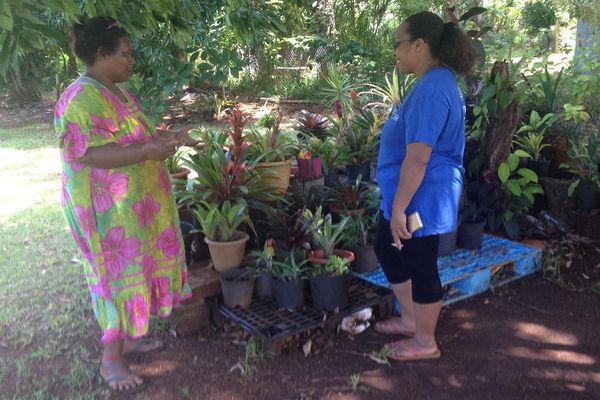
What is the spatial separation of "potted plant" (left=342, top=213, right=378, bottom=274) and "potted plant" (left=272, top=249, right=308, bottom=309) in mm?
457

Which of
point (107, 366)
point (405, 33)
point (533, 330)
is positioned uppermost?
point (405, 33)

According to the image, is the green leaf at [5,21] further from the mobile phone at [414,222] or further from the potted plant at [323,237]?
the potted plant at [323,237]

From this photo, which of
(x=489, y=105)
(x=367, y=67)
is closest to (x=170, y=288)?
(x=489, y=105)

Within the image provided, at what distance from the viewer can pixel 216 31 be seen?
4.21 metres

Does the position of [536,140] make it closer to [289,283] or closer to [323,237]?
[323,237]

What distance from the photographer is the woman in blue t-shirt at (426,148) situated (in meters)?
2.37

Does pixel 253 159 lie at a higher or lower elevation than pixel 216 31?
lower

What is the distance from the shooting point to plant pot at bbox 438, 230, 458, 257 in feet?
12.7

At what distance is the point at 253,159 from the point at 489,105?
1.79 meters

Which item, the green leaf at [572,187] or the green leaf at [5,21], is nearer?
the green leaf at [5,21]

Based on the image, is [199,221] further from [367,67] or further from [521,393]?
[367,67]

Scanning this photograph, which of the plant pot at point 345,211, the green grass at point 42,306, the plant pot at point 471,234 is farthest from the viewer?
the plant pot at point 471,234

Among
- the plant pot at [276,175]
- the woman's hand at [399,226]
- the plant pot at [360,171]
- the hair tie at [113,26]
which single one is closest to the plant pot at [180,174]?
the plant pot at [276,175]

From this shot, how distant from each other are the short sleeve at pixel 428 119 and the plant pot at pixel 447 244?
1.62m
